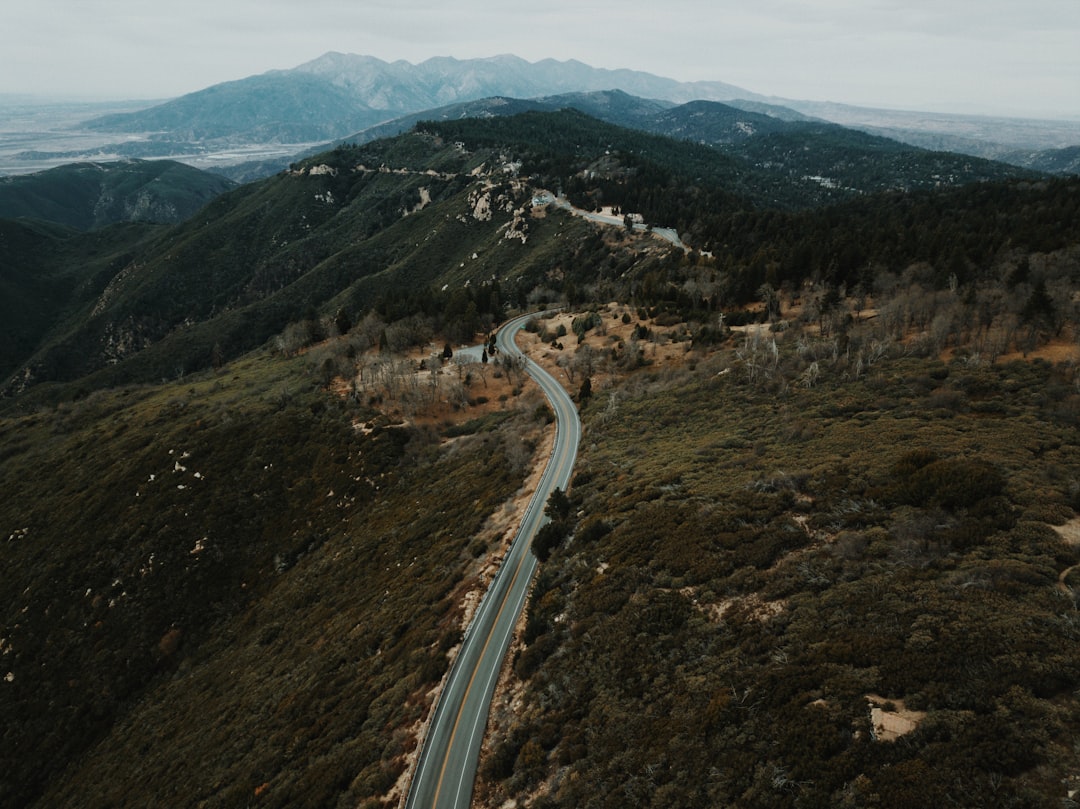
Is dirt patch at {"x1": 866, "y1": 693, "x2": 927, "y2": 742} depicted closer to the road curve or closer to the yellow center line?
the road curve

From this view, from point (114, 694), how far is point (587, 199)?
15756 cm

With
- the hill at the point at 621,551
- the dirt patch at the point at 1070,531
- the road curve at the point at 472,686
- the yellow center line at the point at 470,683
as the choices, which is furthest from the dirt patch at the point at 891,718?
the yellow center line at the point at 470,683

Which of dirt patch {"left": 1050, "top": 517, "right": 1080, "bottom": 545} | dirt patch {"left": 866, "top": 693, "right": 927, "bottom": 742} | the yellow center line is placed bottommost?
the yellow center line

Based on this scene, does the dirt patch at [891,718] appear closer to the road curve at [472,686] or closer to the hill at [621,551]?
the hill at [621,551]

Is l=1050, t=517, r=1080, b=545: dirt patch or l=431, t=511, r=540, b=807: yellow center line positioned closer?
l=1050, t=517, r=1080, b=545: dirt patch

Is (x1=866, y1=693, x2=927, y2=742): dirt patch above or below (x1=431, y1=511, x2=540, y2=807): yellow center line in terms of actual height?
above

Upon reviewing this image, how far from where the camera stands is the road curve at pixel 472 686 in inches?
822

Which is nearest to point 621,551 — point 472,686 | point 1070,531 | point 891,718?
point 472,686

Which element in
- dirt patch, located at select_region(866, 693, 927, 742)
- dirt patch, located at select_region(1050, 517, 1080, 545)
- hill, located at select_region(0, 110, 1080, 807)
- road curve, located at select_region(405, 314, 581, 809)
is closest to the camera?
dirt patch, located at select_region(866, 693, 927, 742)

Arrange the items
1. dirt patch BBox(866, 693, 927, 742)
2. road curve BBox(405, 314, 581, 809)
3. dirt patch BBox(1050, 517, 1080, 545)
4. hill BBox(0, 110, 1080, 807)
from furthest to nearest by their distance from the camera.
A: road curve BBox(405, 314, 581, 809) → dirt patch BBox(1050, 517, 1080, 545) → hill BBox(0, 110, 1080, 807) → dirt patch BBox(866, 693, 927, 742)

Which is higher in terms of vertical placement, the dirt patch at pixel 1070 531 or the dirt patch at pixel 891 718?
the dirt patch at pixel 1070 531

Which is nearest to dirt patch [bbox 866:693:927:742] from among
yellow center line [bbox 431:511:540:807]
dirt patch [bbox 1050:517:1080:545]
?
dirt patch [bbox 1050:517:1080:545]

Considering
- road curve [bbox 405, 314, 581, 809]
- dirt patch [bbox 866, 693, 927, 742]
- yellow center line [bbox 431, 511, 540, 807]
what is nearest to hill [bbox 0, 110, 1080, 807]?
dirt patch [bbox 866, 693, 927, 742]

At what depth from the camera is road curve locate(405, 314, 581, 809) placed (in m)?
20.9
